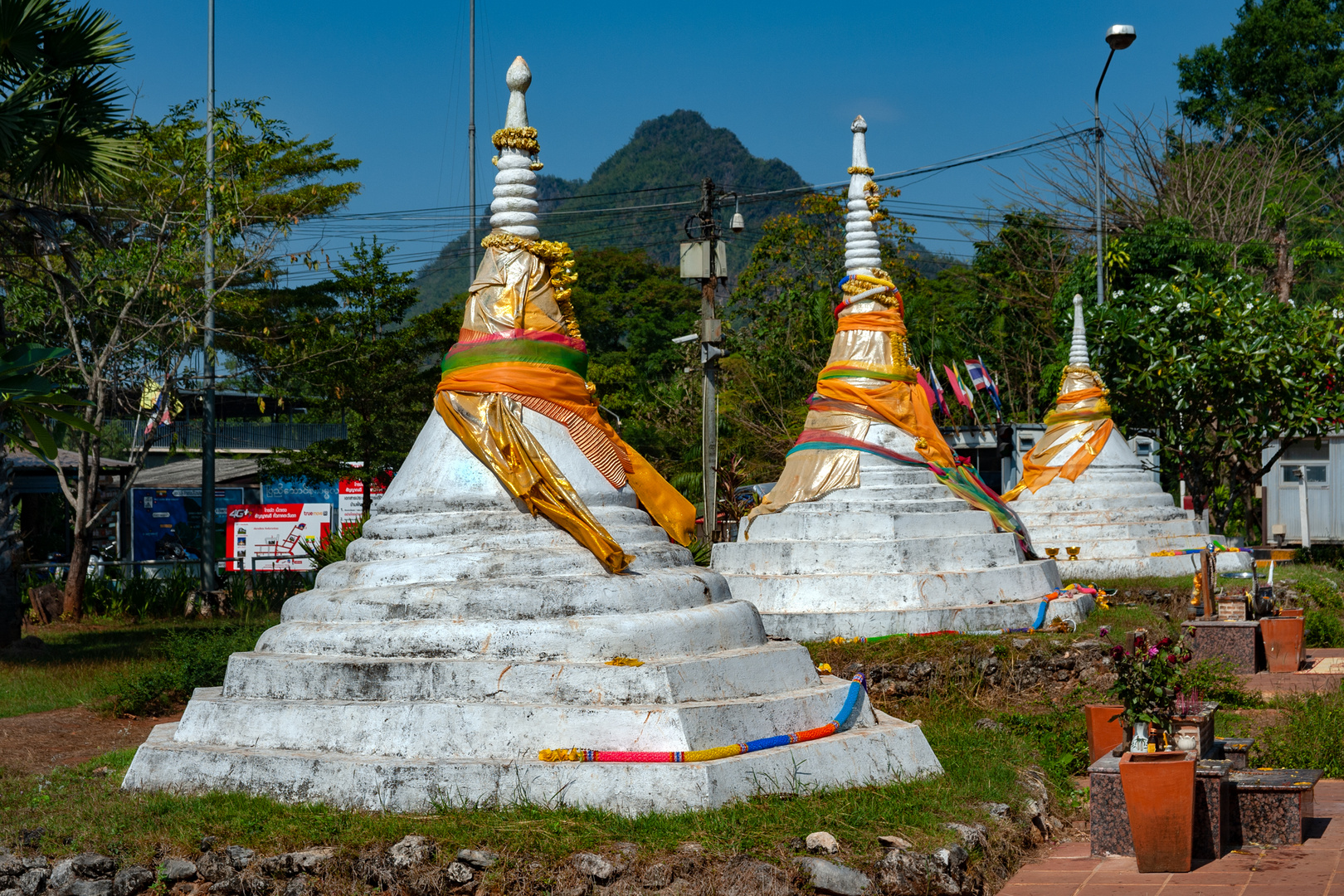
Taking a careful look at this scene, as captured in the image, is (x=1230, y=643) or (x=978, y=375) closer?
(x=1230, y=643)

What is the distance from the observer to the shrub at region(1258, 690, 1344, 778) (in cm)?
885

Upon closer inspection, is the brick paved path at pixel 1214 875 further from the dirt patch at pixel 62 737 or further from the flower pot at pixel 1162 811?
the dirt patch at pixel 62 737

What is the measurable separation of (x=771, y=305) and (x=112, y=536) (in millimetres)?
17915

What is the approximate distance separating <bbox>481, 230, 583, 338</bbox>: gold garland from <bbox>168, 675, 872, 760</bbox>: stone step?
114 inches

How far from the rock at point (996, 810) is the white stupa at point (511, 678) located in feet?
2.17

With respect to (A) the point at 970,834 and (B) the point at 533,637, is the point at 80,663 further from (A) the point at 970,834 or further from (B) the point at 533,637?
(A) the point at 970,834

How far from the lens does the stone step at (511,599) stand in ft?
24.7

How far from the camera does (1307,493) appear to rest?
1076 inches

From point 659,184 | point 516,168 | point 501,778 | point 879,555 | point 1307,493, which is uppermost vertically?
point 659,184

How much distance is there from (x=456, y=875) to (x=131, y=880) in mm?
1621

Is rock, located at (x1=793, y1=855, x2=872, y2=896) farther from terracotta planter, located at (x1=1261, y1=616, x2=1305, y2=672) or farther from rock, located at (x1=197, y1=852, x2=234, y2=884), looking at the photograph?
terracotta planter, located at (x1=1261, y1=616, x2=1305, y2=672)

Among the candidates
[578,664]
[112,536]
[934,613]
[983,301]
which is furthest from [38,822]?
[983,301]

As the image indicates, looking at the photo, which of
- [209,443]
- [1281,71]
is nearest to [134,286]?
[209,443]

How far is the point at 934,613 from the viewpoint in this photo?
13.0m
